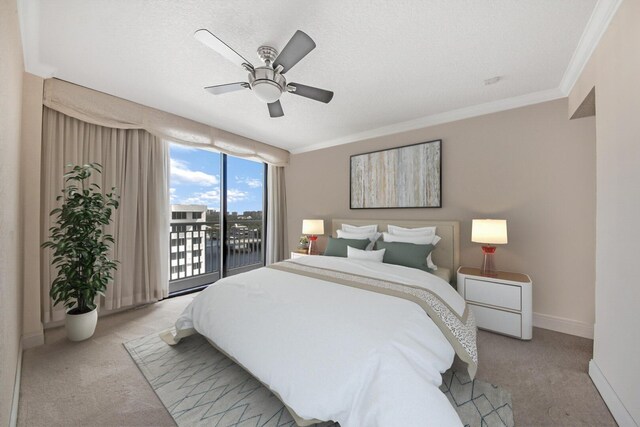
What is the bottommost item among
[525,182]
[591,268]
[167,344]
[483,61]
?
[167,344]

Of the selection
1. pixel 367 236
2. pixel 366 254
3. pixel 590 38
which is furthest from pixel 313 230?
pixel 590 38

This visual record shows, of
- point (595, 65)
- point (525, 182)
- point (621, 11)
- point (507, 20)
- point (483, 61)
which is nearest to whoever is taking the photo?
point (621, 11)

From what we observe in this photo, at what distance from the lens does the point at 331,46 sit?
1.94m

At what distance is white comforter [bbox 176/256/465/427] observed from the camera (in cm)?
110

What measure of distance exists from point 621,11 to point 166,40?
309 centimetres

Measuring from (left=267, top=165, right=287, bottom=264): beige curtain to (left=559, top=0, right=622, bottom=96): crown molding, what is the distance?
4218mm

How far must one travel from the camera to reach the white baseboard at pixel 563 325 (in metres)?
2.38

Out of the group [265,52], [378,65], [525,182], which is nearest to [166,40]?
[265,52]

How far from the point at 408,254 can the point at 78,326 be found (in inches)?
133

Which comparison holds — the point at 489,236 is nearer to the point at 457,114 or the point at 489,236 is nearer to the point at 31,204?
the point at 457,114

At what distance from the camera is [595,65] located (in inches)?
72.1

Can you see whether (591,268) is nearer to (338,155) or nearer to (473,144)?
(473,144)

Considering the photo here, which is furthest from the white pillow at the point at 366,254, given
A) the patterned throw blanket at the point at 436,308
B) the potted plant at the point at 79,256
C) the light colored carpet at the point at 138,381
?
the potted plant at the point at 79,256

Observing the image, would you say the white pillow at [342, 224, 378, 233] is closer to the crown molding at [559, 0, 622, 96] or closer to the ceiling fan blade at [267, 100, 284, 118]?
the ceiling fan blade at [267, 100, 284, 118]
